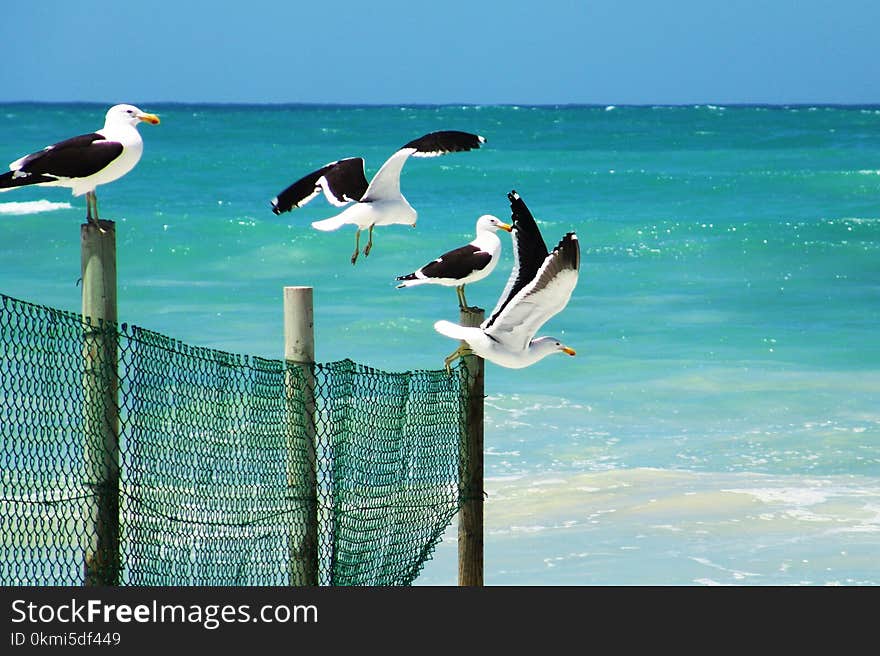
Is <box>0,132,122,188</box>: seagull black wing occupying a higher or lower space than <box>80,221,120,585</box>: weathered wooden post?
higher

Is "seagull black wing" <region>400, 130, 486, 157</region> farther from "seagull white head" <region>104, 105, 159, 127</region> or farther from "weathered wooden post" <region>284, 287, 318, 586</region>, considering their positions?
"weathered wooden post" <region>284, 287, 318, 586</region>

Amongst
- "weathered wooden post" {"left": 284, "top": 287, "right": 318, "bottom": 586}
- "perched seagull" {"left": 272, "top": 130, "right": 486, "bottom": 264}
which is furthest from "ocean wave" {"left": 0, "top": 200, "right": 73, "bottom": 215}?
"weathered wooden post" {"left": 284, "top": 287, "right": 318, "bottom": 586}

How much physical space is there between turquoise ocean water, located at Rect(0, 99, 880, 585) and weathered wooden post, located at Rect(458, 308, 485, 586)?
5.44 ft

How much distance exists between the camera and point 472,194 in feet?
110

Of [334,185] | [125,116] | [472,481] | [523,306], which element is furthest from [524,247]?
[334,185]

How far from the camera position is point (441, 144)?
8.32 m

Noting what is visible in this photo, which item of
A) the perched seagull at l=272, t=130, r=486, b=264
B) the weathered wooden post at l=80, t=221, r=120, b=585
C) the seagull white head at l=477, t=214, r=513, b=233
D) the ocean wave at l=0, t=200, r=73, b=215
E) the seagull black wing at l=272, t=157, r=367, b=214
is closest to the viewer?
the weathered wooden post at l=80, t=221, r=120, b=585

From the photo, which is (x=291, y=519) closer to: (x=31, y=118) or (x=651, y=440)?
(x=651, y=440)

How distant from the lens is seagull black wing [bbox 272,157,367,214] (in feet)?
27.3

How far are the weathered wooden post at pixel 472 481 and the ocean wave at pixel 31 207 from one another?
21.0m

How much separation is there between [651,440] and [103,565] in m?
7.19

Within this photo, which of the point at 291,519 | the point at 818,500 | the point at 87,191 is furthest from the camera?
the point at 818,500

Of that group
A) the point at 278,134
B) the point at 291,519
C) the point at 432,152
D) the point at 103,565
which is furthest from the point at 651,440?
the point at 278,134

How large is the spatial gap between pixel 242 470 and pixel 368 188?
2922 mm
